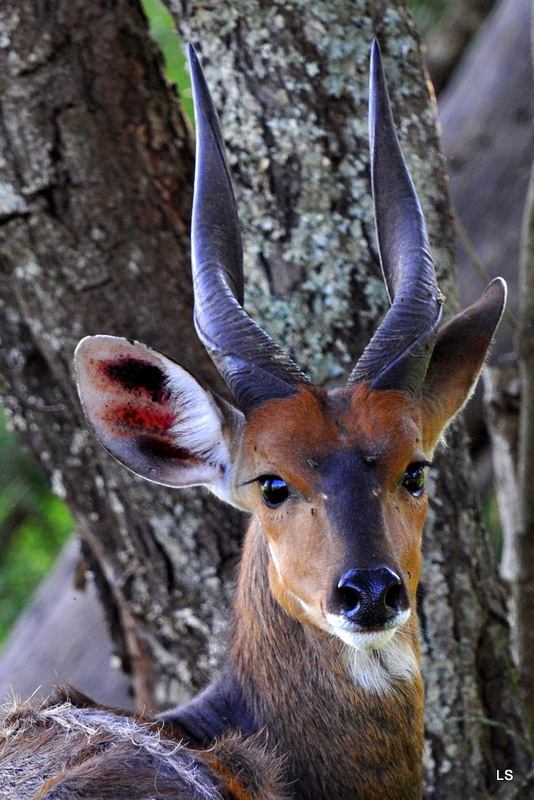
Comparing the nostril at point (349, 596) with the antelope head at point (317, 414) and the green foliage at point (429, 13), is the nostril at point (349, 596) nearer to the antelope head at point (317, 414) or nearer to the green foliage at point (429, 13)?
the antelope head at point (317, 414)

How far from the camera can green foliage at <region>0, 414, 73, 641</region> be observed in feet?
30.9

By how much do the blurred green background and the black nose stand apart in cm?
636

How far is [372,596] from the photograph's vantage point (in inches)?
123

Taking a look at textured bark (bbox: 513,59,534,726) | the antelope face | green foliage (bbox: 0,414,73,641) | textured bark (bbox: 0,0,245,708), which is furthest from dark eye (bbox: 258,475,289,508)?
green foliage (bbox: 0,414,73,641)

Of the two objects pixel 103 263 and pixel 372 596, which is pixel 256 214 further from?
pixel 372 596

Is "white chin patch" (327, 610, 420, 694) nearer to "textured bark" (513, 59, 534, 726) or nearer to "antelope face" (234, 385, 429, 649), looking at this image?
"antelope face" (234, 385, 429, 649)

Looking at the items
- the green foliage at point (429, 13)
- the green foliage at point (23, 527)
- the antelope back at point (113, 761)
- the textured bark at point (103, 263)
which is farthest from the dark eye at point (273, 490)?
the green foliage at point (429, 13)

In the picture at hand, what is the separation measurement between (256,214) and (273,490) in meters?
1.50

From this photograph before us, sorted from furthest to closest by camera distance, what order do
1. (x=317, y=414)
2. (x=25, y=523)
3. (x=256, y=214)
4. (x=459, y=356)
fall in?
(x=25, y=523)
(x=256, y=214)
(x=459, y=356)
(x=317, y=414)

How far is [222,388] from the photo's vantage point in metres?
4.80

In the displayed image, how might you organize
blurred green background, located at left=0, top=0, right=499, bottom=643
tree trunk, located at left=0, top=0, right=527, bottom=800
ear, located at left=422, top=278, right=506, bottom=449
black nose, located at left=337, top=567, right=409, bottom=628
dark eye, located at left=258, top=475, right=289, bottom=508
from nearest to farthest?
black nose, located at left=337, top=567, right=409, bottom=628 < dark eye, located at left=258, top=475, right=289, bottom=508 < ear, located at left=422, top=278, right=506, bottom=449 < tree trunk, located at left=0, top=0, right=527, bottom=800 < blurred green background, located at left=0, top=0, right=499, bottom=643

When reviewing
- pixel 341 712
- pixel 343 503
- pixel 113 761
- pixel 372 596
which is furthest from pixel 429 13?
pixel 113 761

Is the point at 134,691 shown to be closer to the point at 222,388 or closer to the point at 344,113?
the point at 222,388

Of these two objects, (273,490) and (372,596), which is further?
(273,490)
